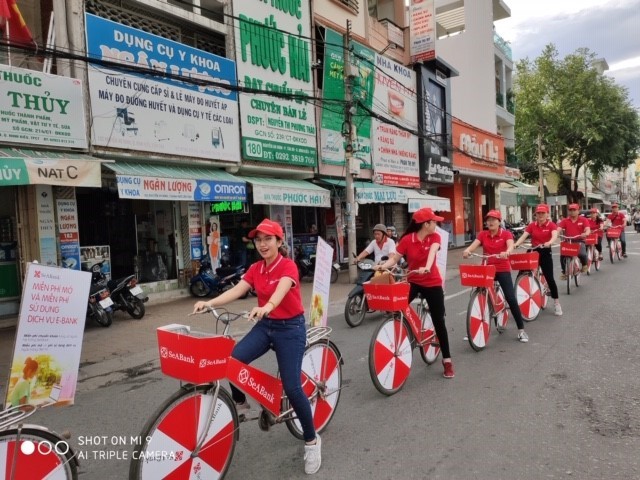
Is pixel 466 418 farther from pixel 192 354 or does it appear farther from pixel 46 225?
pixel 46 225

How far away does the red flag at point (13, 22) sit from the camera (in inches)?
313

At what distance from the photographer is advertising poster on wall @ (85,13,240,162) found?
30.3ft

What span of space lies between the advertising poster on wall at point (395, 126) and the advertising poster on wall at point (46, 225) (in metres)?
11.4

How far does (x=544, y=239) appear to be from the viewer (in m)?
7.92

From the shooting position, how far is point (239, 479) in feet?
10.3

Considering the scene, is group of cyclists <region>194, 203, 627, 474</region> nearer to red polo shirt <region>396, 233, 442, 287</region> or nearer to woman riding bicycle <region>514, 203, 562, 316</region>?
red polo shirt <region>396, 233, 442, 287</region>

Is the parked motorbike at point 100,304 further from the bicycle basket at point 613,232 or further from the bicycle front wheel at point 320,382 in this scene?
the bicycle basket at point 613,232

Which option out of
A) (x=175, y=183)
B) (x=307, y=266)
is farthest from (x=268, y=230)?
(x=307, y=266)

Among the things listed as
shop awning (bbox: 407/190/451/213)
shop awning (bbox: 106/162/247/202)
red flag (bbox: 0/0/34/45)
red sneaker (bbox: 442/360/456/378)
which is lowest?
red sneaker (bbox: 442/360/456/378)

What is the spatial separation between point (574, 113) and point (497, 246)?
112ft

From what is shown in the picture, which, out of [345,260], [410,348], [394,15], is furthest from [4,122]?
A: [394,15]

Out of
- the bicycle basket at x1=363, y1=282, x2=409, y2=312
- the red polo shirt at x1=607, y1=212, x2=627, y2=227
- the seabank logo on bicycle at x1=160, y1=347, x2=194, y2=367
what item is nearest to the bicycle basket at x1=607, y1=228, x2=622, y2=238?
the red polo shirt at x1=607, y1=212, x2=627, y2=227

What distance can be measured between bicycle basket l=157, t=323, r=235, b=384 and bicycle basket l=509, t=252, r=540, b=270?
17.9 feet

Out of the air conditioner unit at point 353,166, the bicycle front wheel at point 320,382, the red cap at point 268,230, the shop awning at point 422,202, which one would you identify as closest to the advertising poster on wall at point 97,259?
the air conditioner unit at point 353,166
